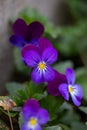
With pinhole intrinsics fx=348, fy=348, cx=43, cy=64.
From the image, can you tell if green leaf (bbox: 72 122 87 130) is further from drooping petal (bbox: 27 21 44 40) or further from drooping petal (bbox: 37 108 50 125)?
drooping petal (bbox: 27 21 44 40)

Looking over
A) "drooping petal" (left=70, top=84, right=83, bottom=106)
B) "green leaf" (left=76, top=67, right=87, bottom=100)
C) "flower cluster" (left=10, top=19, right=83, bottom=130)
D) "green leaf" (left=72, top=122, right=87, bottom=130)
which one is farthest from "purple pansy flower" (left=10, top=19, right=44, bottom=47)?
"green leaf" (left=76, top=67, right=87, bottom=100)

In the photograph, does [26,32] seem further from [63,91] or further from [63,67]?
[63,67]

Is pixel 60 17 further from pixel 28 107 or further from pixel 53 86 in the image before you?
pixel 28 107

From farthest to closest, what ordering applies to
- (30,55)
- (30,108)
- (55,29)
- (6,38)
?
(55,29) → (6,38) → (30,55) → (30,108)

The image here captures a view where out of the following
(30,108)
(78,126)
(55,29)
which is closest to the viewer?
(30,108)

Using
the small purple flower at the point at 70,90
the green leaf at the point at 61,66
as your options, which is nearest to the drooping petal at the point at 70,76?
the small purple flower at the point at 70,90

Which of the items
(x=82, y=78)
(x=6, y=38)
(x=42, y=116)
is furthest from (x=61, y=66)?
(x=42, y=116)

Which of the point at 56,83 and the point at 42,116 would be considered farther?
the point at 56,83
